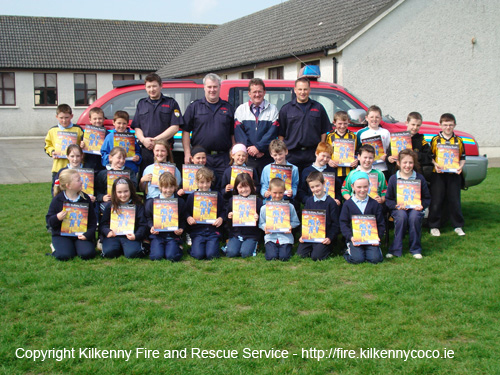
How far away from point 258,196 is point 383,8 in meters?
12.8

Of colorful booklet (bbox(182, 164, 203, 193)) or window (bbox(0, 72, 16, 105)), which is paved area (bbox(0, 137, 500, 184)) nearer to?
colorful booklet (bbox(182, 164, 203, 193))

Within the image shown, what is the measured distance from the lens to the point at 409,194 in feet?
21.8

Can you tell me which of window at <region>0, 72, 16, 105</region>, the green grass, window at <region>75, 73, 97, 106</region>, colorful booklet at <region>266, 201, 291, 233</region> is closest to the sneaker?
the green grass

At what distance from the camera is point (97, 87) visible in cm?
3434

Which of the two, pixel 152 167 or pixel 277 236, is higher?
pixel 152 167

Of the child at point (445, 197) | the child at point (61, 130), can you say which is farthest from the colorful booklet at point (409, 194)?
the child at point (61, 130)

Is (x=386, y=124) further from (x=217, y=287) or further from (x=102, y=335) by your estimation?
(x=102, y=335)

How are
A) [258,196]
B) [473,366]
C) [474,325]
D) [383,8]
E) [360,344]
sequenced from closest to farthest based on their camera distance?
[473,366] → [360,344] → [474,325] → [258,196] → [383,8]

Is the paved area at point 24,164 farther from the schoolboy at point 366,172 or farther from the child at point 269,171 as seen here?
the schoolboy at point 366,172

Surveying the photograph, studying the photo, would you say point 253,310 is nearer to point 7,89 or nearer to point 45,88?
point 45,88

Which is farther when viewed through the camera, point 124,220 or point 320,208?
point 320,208

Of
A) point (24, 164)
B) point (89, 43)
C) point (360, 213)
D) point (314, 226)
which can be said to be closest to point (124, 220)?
point (314, 226)

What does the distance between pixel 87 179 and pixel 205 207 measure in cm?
164

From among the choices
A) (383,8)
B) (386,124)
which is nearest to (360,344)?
(386,124)
